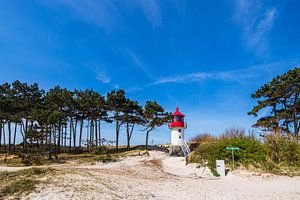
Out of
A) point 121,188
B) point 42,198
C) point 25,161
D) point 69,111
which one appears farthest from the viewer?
point 69,111

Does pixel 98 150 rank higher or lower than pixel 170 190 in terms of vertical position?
lower

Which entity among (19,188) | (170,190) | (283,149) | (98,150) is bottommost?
(98,150)

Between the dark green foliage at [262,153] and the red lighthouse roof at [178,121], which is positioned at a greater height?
the red lighthouse roof at [178,121]

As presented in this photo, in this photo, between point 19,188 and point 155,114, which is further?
point 155,114

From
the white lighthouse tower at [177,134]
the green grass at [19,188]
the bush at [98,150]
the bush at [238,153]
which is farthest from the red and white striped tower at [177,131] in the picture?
the green grass at [19,188]

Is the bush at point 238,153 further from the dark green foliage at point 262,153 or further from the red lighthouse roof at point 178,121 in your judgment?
the red lighthouse roof at point 178,121

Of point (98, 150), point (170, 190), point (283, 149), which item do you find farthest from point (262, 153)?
point (98, 150)

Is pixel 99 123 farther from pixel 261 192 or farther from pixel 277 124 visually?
pixel 261 192

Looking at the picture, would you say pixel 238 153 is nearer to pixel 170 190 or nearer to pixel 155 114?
pixel 170 190

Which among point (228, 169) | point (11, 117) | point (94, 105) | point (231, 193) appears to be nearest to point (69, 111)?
point (94, 105)

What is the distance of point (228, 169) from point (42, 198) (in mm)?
11207

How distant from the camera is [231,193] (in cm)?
927

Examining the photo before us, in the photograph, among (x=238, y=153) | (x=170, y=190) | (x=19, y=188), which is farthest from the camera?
(x=238, y=153)

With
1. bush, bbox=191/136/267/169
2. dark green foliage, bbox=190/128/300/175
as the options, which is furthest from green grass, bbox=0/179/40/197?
bush, bbox=191/136/267/169
